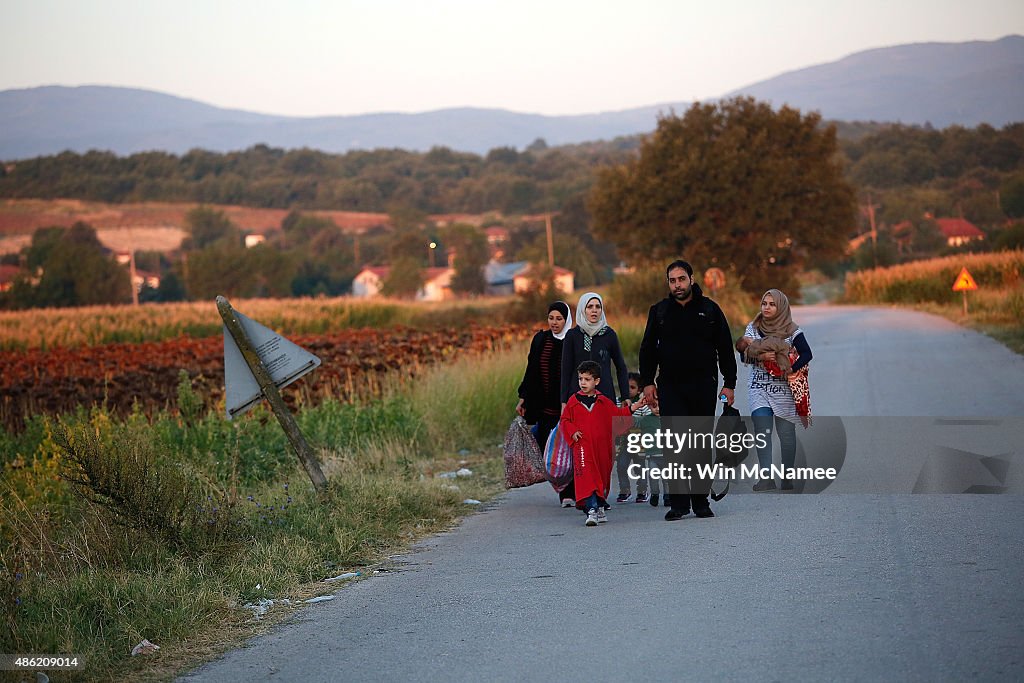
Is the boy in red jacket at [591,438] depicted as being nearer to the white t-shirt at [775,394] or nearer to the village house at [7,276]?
the white t-shirt at [775,394]

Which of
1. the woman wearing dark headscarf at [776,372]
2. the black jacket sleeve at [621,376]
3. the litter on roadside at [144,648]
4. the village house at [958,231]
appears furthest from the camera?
the village house at [958,231]

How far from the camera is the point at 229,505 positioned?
9.69m

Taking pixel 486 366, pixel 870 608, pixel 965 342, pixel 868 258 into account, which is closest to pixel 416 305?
pixel 868 258

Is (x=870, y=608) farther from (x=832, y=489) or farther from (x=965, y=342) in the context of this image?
(x=965, y=342)

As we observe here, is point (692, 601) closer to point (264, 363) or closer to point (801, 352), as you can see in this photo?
point (801, 352)

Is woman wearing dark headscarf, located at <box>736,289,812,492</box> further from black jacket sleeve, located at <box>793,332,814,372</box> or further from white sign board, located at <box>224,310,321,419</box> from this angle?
white sign board, located at <box>224,310,321,419</box>

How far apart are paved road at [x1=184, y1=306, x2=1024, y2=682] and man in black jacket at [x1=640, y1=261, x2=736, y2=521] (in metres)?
0.28

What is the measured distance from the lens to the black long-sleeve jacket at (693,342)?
9859 mm

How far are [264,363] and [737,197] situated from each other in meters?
45.5

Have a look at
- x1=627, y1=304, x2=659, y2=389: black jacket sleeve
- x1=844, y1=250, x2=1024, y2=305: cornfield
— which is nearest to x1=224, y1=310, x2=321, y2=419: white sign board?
x1=627, y1=304, x2=659, y2=389: black jacket sleeve

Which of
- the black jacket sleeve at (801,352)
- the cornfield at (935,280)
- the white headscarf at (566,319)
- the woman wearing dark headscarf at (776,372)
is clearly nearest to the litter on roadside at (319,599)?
the white headscarf at (566,319)

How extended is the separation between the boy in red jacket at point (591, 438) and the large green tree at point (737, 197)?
4324cm

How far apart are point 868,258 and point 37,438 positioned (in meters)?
77.2

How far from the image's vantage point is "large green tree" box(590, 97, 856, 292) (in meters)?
53.6
